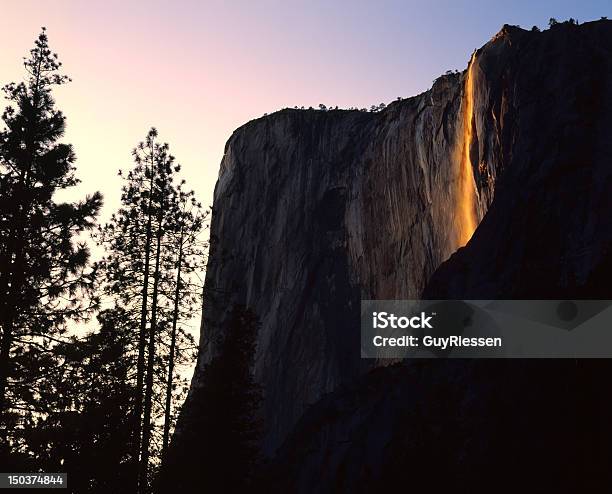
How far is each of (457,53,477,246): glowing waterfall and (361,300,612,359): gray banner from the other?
880 cm

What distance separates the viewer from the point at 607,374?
14.3 metres

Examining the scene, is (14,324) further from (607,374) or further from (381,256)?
(381,256)

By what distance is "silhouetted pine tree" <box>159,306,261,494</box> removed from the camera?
711 inches

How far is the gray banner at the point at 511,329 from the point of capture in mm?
15234

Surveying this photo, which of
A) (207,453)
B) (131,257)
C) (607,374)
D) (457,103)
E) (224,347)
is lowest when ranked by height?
(207,453)

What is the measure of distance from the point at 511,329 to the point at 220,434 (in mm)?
8847

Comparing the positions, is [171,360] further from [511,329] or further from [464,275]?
[511,329]

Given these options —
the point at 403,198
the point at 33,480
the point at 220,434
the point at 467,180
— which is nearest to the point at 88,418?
the point at 33,480

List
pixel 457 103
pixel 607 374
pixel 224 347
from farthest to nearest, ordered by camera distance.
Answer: pixel 457 103 → pixel 224 347 → pixel 607 374

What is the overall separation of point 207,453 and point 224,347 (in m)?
3.18

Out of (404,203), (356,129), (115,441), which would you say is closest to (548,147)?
(115,441)

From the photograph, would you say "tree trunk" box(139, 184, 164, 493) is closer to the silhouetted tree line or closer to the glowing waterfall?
the silhouetted tree line

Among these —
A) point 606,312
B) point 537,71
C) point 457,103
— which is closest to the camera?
point 606,312

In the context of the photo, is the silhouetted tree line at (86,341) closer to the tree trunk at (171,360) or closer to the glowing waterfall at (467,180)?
→ the tree trunk at (171,360)
